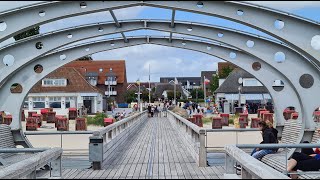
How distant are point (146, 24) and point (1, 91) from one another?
4.68 meters

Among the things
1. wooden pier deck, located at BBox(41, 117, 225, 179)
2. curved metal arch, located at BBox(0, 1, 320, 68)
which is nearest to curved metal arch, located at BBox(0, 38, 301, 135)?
wooden pier deck, located at BBox(41, 117, 225, 179)

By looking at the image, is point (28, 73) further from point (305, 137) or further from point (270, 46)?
point (305, 137)

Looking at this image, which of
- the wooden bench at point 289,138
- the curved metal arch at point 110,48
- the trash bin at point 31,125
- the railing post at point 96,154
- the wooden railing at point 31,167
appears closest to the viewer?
the wooden railing at point 31,167

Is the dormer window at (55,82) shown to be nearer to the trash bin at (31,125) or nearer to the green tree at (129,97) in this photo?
the green tree at (129,97)

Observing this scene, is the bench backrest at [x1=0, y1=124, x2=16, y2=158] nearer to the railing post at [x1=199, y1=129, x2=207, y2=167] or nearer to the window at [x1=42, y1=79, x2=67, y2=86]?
the railing post at [x1=199, y1=129, x2=207, y2=167]

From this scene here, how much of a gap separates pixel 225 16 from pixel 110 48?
6.13 m

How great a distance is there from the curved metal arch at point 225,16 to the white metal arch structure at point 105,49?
3.60 m

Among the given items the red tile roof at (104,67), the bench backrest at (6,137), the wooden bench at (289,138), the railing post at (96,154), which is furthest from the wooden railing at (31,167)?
the red tile roof at (104,67)

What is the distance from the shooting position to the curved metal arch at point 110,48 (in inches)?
659

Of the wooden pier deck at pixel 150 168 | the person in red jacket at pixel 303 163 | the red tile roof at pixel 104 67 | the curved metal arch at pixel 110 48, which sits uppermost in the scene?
the red tile roof at pixel 104 67

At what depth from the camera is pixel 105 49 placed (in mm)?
18625

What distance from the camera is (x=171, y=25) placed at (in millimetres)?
16734

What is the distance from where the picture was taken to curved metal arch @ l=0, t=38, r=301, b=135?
16734 mm

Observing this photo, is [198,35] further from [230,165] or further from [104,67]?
[104,67]
